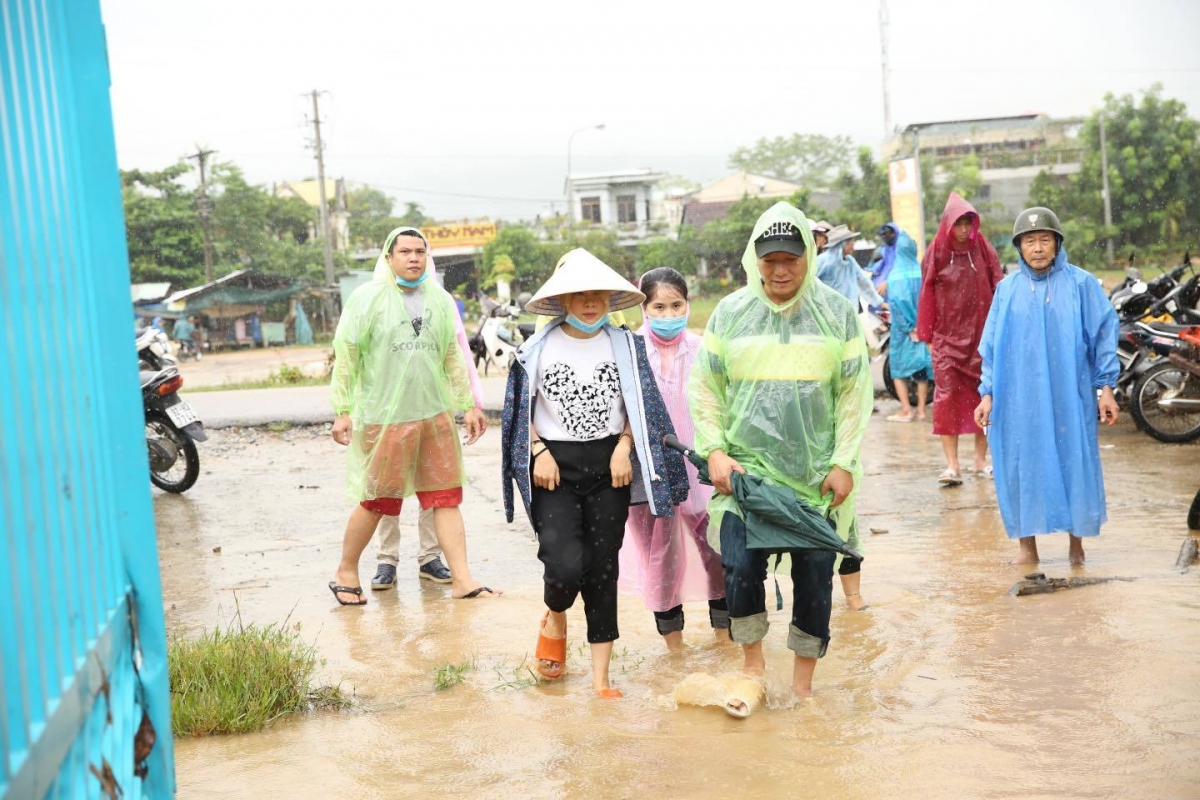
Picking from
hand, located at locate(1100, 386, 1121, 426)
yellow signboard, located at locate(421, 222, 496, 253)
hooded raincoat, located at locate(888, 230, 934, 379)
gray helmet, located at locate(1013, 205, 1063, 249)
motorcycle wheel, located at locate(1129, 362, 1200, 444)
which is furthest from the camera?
yellow signboard, located at locate(421, 222, 496, 253)

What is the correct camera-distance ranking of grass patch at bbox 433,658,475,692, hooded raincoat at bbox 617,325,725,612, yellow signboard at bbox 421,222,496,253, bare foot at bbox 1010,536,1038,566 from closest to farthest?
grass patch at bbox 433,658,475,692 < hooded raincoat at bbox 617,325,725,612 < bare foot at bbox 1010,536,1038,566 < yellow signboard at bbox 421,222,496,253

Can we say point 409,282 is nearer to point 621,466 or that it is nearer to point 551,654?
point 621,466

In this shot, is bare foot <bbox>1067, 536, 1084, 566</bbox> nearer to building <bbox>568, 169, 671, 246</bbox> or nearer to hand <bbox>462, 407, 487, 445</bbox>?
hand <bbox>462, 407, 487, 445</bbox>

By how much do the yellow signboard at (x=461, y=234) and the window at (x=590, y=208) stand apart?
6407 millimetres

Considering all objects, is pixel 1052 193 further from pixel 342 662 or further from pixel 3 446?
pixel 3 446

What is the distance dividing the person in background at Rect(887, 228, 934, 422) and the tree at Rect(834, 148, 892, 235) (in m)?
27.8

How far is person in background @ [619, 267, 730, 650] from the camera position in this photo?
5.02 m

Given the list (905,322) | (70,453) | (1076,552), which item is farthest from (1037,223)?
(905,322)

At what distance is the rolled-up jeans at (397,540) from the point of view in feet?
21.2

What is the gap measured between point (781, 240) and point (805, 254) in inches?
4.3

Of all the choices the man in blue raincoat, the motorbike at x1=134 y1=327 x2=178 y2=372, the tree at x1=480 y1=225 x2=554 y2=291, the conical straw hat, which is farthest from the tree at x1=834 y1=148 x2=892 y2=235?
the conical straw hat

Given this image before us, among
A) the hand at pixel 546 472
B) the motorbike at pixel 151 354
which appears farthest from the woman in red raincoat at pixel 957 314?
the motorbike at pixel 151 354

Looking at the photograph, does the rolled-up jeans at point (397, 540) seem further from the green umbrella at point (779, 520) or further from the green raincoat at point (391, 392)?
the green umbrella at point (779, 520)

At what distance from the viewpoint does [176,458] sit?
958 cm
